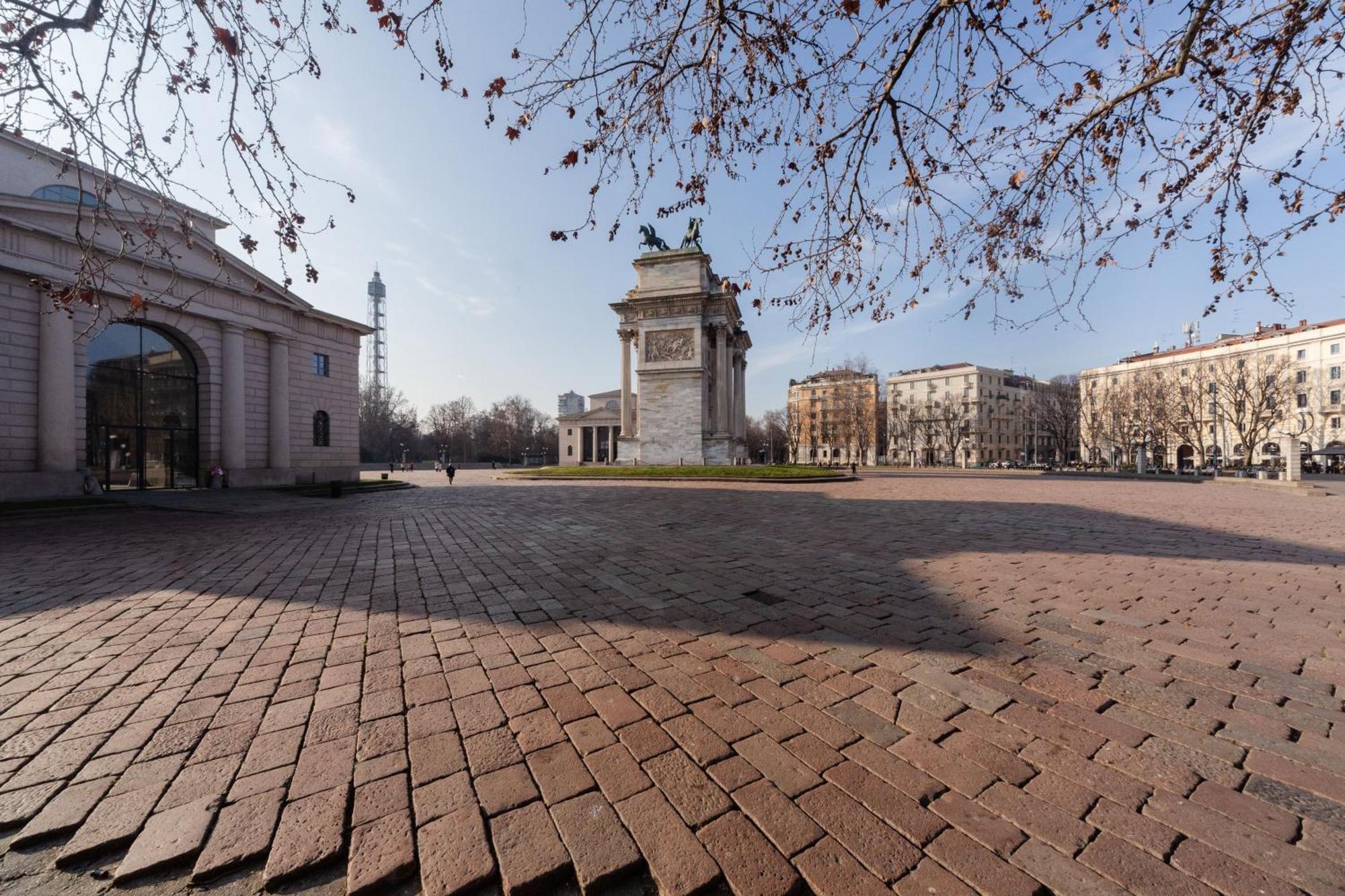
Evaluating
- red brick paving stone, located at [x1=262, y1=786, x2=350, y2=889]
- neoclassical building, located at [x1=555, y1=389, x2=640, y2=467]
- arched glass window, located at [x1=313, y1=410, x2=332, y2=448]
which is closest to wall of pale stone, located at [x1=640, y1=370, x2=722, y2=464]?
arched glass window, located at [x1=313, y1=410, x2=332, y2=448]

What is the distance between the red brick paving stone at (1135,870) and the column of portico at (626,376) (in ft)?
120

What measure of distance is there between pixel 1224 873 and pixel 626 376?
3882 cm

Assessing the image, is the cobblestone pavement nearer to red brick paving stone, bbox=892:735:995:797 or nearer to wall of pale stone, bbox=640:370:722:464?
red brick paving stone, bbox=892:735:995:797

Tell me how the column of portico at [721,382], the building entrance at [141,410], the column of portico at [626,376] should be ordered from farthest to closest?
the column of portico at [626,376], the column of portico at [721,382], the building entrance at [141,410]

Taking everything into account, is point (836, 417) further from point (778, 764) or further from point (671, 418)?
point (778, 764)

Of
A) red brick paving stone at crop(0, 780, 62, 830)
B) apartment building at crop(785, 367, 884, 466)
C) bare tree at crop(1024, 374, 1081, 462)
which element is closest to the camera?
red brick paving stone at crop(0, 780, 62, 830)

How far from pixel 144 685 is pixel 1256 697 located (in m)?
6.95

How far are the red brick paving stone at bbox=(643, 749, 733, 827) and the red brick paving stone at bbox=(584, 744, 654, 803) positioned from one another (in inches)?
2.4

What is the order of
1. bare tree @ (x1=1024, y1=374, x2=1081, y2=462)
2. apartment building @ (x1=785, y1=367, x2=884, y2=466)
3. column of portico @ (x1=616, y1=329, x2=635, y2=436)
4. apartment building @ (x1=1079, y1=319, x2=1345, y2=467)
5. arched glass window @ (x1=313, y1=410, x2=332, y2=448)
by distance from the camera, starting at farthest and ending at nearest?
apartment building @ (x1=785, y1=367, x2=884, y2=466)
bare tree @ (x1=1024, y1=374, x2=1081, y2=462)
apartment building @ (x1=1079, y1=319, x2=1345, y2=467)
column of portico @ (x1=616, y1=329, x2=635, y2=436)
arched glass window @ (x1=313, y1=410, x2=332, y2=448)

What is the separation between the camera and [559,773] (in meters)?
2.36

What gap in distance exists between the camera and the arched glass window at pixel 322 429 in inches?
1011

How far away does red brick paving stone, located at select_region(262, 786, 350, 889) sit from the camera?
5.99ft

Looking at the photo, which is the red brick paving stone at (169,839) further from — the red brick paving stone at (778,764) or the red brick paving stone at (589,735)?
the red brick paving stone at (778,764)

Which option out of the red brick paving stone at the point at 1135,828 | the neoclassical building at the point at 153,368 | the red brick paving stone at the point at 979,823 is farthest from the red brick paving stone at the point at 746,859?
the neoclassical building at the point at 153,368
